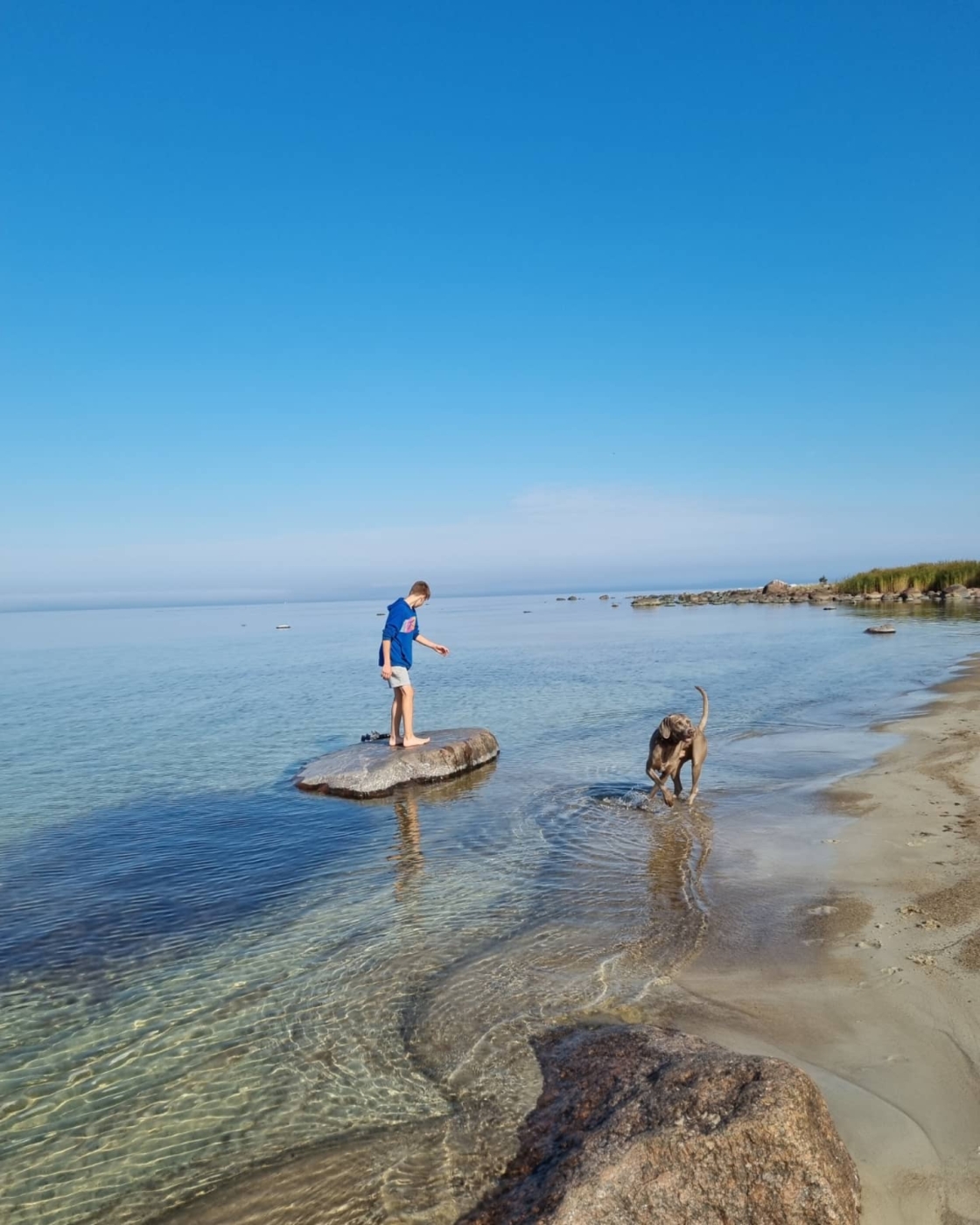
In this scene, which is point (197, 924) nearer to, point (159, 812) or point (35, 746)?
point (159, 812)

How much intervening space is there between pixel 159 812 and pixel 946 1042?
9665 millimetres

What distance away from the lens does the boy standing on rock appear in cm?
1259

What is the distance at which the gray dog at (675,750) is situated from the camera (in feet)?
33.1

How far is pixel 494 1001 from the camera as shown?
538 centimetres

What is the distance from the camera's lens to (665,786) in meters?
10.3

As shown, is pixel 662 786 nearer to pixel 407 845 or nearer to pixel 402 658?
pixel 407 845

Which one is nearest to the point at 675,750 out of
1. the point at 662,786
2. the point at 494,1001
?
the point at 662,786

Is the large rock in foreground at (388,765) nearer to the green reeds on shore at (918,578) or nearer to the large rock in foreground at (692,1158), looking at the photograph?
the large rock in foreground at (692,1158)

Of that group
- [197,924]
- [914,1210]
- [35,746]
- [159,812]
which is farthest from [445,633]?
[914,1210]

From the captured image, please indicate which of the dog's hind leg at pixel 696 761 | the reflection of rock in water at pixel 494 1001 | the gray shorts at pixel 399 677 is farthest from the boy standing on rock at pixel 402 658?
the dog's hind leg at pixel 696 761

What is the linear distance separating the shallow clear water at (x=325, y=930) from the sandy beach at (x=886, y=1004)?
0.54m

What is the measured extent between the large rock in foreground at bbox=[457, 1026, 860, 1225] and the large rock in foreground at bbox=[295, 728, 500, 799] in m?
8.10

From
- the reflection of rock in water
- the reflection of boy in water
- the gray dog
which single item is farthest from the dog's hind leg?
the reflection of boy in water

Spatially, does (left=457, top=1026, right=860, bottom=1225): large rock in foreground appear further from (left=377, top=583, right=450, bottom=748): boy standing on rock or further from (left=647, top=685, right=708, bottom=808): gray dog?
(left=377, top=583, right=450, bottom=748): boy standing on rock
